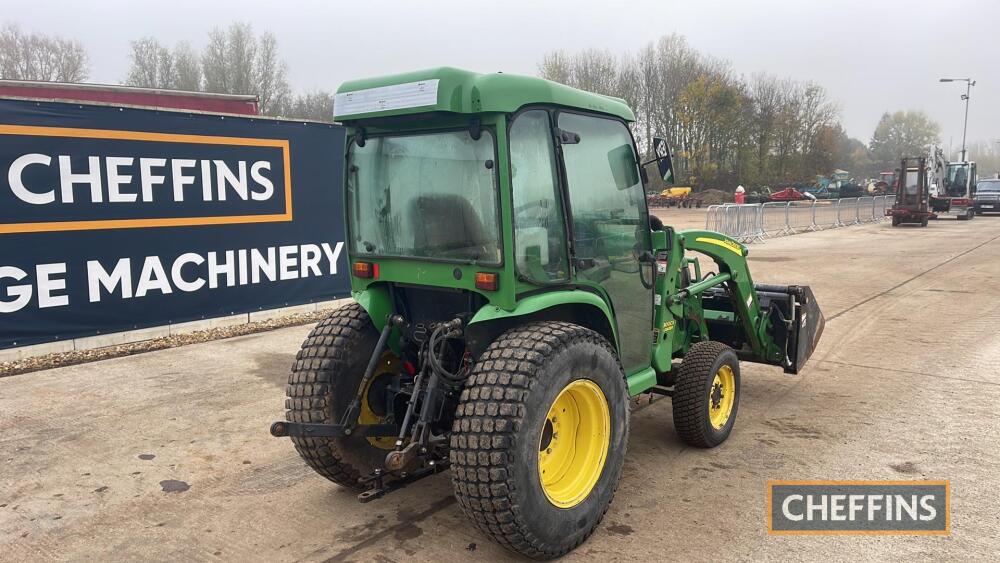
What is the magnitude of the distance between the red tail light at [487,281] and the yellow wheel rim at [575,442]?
62cm

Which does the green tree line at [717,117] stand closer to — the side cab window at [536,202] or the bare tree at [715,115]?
the bare tree at [715,115]

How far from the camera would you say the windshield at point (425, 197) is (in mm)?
3473

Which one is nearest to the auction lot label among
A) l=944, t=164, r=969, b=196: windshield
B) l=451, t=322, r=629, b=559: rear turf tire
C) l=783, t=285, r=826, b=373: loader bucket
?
l=451, t=322, r=629, b=559: rear turf tire

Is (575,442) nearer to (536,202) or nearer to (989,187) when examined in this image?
(536,202)

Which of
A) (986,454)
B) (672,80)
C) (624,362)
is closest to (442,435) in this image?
(624,362)

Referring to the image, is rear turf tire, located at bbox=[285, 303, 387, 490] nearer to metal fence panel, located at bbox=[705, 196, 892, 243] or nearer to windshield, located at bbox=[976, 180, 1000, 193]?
metal fence panel, located at bbox=[705, 196, 892, 243]

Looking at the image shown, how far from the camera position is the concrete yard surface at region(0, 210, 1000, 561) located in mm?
3535

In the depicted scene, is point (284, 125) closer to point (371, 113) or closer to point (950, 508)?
point (371, 113)

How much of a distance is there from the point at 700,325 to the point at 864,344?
361 centimetres

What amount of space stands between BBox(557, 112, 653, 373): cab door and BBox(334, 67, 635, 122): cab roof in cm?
27

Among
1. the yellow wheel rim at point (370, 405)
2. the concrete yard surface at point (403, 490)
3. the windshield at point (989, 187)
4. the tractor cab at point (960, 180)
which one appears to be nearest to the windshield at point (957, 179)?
the tractor cab at point (960, 180)

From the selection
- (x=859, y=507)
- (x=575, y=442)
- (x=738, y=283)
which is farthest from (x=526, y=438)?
(x=738, y=283)

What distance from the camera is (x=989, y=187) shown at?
32.7 m

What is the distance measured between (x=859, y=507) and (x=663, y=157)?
2284 mm
